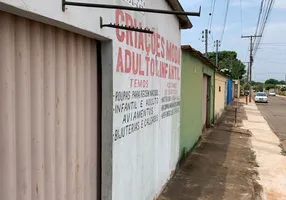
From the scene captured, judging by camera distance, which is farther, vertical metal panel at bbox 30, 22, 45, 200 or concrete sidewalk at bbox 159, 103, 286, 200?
concrete sidewalk at bbox 159, 103, 286, 200

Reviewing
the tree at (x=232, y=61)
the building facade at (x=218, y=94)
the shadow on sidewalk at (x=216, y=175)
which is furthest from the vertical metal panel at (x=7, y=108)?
the tree at (x=232, y=61)

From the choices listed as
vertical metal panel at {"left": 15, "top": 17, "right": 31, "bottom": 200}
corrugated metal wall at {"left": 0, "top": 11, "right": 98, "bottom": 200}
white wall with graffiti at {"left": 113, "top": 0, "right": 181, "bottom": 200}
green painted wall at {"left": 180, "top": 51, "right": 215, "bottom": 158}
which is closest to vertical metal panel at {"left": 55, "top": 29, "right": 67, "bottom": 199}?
corrugated metal wall at {"left": 0, "top": 11, "right": 98, "bottom": 200}

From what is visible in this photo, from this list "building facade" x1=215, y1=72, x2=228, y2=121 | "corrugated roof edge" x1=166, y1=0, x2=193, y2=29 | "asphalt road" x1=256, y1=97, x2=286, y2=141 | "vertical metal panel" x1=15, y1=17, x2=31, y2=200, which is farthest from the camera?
"building facade" x1=215, y1=72, x2=228, y2=121

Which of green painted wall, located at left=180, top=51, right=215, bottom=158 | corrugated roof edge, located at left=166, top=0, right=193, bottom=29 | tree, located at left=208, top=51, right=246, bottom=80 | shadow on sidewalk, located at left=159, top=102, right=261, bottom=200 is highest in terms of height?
tree, located at left=208, top=51, right=246, bottom=80

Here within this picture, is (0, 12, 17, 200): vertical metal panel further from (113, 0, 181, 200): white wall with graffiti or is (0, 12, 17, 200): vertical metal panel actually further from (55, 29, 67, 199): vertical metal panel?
(113, 0, 181, 200): white wall with graffiti

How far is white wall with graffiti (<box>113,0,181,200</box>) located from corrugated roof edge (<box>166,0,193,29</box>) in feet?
0.58

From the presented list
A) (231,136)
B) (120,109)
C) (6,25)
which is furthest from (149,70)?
(231,136)

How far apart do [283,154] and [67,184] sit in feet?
27.9

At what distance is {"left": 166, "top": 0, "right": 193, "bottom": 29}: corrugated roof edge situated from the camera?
6081mm

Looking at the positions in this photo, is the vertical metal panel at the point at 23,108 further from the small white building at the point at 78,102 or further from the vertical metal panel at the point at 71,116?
the vertical metal panel at the point at 71,116

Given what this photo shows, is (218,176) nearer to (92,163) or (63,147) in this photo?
(92,163)

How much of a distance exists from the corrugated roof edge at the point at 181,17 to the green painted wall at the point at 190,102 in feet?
2.40

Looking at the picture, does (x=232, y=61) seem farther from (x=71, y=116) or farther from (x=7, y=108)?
(x=7, y=108)

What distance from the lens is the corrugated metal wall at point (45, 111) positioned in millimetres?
2203
